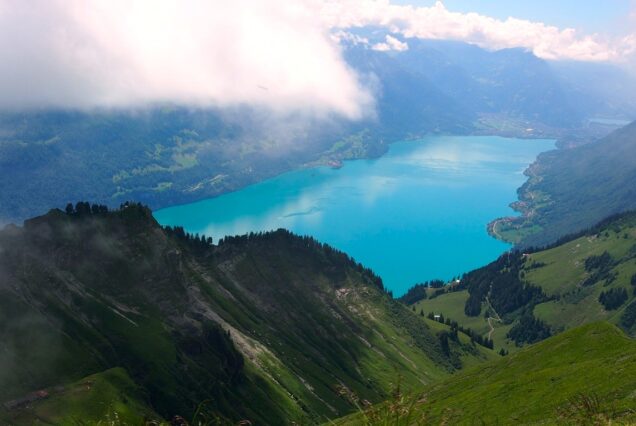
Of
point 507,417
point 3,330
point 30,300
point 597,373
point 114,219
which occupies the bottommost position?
point 507,417

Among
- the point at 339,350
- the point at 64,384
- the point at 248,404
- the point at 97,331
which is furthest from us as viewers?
the point at 339,350

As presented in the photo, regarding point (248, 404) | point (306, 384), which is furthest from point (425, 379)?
point (248, 404)

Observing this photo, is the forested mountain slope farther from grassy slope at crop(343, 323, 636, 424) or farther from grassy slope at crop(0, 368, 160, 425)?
grassy slope at crop(343, 323, 636, 424)

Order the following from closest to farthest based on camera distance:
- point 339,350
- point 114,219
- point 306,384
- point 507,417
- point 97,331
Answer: point 507,417 < point 97,331 < point 114,219 < point 306,384 < point 339,350

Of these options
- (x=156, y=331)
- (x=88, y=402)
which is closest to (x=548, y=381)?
(x=88, y=402)

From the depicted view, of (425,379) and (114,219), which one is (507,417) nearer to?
(114,219)

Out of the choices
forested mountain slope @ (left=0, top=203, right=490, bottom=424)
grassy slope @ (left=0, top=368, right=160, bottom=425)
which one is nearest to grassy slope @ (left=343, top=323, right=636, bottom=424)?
grassy slope @ (left=0, top=368, right=160, bottom=425)

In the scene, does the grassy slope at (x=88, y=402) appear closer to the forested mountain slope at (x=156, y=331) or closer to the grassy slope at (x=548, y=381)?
the forested mountain slope at (x=156, y=331)
